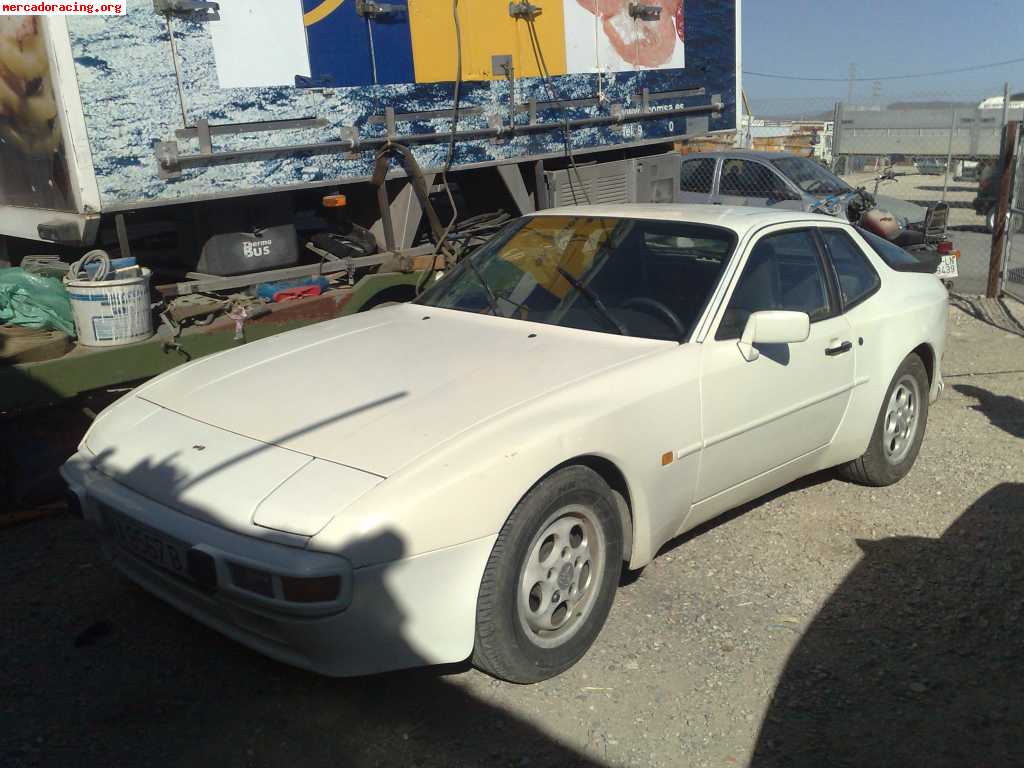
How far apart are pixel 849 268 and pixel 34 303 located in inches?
167

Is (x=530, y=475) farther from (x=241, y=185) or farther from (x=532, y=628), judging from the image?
(x=241, y=185)

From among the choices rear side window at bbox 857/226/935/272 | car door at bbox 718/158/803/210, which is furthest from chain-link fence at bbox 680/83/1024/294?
rear side window at bbox 857/226/935/272

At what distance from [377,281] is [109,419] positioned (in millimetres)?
3035

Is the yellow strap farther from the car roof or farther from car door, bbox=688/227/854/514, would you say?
car door, bbox=688/227/854/514

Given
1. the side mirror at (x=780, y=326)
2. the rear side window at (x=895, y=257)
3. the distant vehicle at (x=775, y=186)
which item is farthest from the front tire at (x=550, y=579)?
the distant vehicle at (x=775, y=186)

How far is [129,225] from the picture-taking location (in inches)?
238

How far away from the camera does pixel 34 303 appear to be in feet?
16.5

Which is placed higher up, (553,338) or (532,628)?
(553,338)

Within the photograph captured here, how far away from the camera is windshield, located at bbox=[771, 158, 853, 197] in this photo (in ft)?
39.0

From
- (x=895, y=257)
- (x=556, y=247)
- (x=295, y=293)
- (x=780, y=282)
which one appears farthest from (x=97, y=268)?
(x=895, y=257)

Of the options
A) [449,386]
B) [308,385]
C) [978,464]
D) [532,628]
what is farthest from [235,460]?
[978,464]

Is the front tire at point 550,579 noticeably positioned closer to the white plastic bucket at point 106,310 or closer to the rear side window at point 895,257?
the rear side window at point 895,257

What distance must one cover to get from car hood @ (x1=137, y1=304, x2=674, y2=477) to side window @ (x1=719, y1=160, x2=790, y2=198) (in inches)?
338

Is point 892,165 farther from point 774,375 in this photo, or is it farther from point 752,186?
point 774,375
